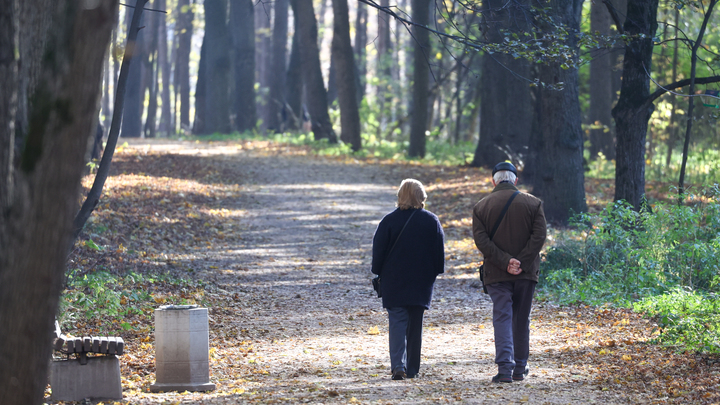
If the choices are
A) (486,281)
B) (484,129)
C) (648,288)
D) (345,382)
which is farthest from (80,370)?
(484,129)

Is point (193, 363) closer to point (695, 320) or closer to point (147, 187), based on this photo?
point (695, 320)

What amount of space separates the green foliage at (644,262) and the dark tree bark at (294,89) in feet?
81.4

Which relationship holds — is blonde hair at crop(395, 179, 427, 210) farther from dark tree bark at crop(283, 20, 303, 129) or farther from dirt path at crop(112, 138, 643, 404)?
dark tree bark at crop(283, 20, 303, 129)

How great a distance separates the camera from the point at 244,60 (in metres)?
34.9

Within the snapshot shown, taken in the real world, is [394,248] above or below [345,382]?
above

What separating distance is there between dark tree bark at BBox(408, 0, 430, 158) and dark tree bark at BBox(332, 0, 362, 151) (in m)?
2.47

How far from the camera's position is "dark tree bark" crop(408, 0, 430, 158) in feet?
77.4

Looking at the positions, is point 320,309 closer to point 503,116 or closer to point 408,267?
point 408,267

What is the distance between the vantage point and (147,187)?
701 inches

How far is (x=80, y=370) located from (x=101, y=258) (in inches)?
192

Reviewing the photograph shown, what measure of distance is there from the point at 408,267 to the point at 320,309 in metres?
3.72

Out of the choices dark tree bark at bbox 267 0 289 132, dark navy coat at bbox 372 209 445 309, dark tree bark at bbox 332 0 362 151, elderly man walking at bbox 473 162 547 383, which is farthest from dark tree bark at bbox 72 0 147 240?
dark tree bark at bbox 267 0 289 132

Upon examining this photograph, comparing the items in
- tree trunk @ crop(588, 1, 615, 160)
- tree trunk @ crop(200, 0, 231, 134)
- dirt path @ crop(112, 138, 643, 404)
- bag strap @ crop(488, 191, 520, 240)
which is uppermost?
tree trunk @ crop(200, 0, 231, 134)

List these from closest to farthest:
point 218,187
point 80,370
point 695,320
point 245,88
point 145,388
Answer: point 80,370, point 145,388, point 695,320, point 218,187, point 245,88
